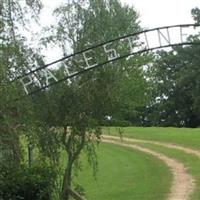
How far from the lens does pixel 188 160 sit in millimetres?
24422

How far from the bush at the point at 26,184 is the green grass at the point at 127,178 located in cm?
411

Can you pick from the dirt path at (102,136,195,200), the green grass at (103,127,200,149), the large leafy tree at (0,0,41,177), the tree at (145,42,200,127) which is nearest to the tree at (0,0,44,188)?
the large leafy tree at (0,0,41,177)

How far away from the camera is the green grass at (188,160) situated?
17.7 metres

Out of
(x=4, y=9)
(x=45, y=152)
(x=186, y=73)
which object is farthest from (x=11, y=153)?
(x=186, y=73)

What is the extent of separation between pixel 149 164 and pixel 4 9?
15156mm

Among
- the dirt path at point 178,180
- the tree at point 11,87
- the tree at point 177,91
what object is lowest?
the dirt path at point 178,180

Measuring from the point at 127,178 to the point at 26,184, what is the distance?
897 cm

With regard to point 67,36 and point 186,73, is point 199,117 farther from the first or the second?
point 67,36

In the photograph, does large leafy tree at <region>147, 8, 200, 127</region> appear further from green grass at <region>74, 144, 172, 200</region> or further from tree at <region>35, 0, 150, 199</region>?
tree at <region>35, 0, 150, 199</region>

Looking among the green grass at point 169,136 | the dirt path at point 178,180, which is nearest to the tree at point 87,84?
the dirt path at point 178,180

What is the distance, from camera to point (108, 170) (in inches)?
942

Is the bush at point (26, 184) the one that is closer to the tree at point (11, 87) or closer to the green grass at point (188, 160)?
the tree at point (11, 87)

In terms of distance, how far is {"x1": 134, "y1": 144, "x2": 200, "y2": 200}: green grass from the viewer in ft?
58.0

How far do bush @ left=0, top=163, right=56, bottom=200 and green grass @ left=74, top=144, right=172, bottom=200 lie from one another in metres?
4.11
